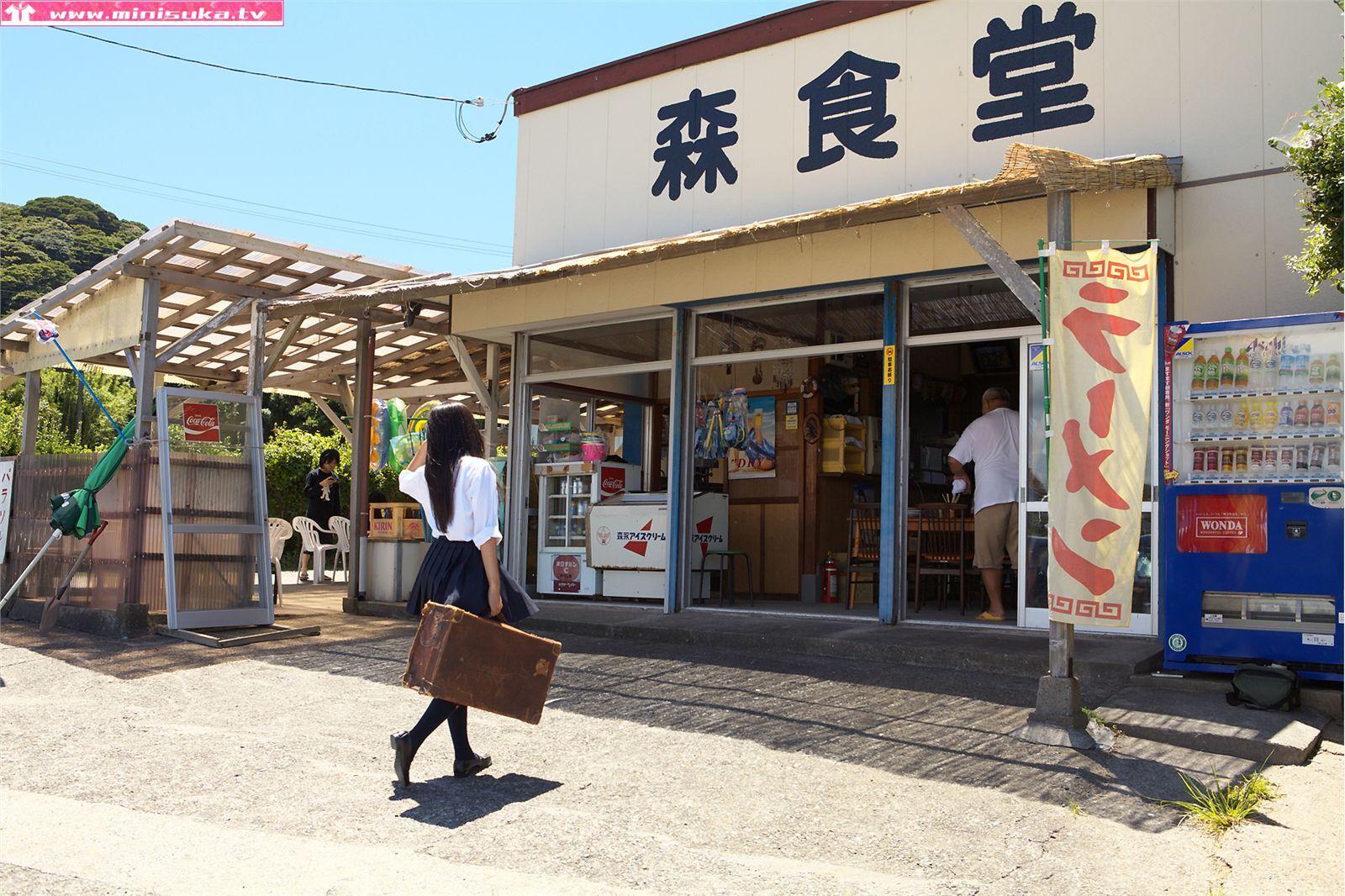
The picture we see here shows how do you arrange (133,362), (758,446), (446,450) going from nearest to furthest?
(446,450) < (133,362) < (758,446)

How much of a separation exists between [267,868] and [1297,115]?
731 cm

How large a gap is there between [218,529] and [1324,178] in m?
8.06

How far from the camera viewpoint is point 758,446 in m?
11.1

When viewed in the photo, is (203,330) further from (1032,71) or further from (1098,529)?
(1098,529)

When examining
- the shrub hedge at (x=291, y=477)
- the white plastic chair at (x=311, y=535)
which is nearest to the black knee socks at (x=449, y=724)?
the white plastic chair at (x=311, y=535)

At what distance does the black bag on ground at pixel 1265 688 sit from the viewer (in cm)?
573

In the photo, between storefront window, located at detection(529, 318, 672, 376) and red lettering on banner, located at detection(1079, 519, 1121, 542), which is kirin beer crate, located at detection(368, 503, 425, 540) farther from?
red lettering on banner, located at detection(1079, 519, 1121, 542)

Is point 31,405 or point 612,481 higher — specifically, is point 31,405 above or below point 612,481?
above

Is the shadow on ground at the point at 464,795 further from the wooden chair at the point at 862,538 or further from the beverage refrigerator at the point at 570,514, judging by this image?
the beverage refrigerator at the point at 570,514

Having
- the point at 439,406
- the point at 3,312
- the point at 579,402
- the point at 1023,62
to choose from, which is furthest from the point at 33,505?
the point at 3,312

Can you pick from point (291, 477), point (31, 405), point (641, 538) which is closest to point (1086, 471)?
point (641, 538)

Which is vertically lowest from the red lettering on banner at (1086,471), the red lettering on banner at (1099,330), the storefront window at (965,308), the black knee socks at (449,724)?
the black knee socks at (449,724)

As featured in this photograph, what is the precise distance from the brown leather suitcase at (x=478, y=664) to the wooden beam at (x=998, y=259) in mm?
3099

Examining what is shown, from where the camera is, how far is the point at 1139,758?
16.7 feet
